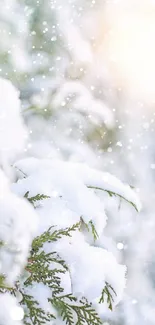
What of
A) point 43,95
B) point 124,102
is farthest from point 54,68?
point 124,102

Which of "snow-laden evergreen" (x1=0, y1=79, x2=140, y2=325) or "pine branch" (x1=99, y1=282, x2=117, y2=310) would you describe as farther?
"pine branch" (x1=99, y1=282, x2=117, y2=310)

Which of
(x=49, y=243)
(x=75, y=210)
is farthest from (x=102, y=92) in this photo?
(x=49, y=243)

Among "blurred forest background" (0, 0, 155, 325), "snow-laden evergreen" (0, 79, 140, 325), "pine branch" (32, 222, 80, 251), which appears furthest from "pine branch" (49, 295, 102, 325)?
"blurred forest background" (0, 0, 155, 325)

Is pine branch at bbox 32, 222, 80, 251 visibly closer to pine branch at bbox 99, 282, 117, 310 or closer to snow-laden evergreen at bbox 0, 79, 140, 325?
snow-laden evergreen at bbox 0, 79, 140, 325

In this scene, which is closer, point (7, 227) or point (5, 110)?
point (7, 227)

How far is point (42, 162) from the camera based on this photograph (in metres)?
1.83

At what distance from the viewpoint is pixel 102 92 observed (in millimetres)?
5090

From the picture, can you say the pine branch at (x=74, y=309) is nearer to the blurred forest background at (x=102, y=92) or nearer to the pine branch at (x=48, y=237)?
the pine branch at (x=48, y=237)

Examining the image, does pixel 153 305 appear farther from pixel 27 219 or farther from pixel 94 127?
pixel 27 219

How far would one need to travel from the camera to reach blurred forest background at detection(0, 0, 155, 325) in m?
4.24

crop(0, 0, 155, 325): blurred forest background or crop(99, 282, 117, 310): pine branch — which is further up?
crop(0, 0, 155, 325): blurred forest background

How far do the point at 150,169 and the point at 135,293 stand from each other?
1.24 metres

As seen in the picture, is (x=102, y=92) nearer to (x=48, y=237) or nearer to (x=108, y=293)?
(x=108, y=293)

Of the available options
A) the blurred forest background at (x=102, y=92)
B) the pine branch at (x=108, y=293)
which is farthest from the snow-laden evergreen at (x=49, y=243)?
the blurred forest background at (x=102, y=92)
